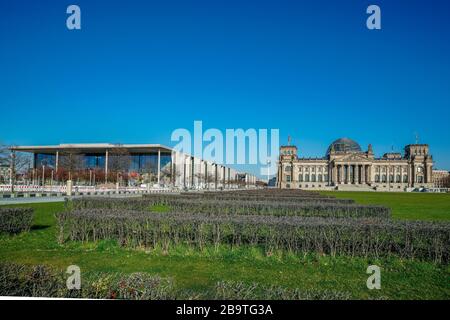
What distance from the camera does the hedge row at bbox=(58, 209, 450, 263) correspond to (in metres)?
8.94

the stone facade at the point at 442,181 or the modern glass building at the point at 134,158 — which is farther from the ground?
the modern glass building at the point at 134,158

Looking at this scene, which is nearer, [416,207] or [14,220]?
[14,220]

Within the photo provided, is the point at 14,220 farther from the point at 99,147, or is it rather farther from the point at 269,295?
the point at 99,147

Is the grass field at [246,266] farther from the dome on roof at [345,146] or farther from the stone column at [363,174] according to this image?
the dome on roof at [345,146]

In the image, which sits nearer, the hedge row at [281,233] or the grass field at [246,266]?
the grass field at [246,266]

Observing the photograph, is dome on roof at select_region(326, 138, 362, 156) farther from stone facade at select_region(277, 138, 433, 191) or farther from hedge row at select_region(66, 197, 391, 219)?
hedge row at select_region(66, 197, 391, 219)

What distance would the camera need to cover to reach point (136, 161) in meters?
95.4

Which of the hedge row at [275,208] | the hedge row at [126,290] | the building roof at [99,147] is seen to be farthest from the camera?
the building roof at [99,147]

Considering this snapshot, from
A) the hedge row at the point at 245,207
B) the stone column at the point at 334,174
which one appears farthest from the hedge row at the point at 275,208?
the stone column at the point at 334,174

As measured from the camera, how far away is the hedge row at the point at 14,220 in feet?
37.5

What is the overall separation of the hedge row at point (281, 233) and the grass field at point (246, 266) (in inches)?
15.0

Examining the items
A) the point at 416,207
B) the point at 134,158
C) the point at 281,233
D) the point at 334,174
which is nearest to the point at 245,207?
the point at 281,233

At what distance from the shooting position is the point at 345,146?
141 meters

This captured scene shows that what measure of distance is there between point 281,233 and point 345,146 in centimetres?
14013
